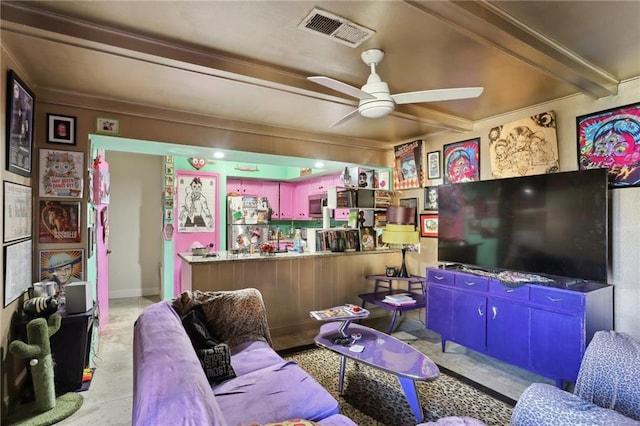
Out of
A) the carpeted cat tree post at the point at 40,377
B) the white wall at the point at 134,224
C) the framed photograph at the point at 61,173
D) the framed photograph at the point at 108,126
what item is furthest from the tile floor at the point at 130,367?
the framed photograph at the point at 108,126

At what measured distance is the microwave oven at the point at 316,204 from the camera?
6.06m

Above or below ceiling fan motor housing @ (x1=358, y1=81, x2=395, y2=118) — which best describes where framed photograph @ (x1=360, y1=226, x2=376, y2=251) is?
below

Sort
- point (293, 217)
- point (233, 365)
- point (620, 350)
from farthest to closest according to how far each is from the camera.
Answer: point (293, 217) < point (233, 365) < point (620, 350)

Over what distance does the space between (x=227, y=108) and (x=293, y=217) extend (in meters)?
3.89

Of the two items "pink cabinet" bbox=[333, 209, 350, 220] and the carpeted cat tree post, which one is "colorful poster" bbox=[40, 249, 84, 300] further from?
"pink cabinet" bbox=[333, 209, 350, 220]

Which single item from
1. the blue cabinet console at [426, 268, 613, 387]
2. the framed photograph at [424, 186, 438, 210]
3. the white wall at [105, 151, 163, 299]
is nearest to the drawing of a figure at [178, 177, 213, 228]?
the white wall at [105, 151, 163, 299]

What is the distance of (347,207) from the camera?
455 centimetres

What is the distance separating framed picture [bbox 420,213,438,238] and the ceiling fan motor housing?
2349mm

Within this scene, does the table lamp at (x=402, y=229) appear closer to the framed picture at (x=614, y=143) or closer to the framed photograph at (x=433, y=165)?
the framed photograph at (x=433, y=165)

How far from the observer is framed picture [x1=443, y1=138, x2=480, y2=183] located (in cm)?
380

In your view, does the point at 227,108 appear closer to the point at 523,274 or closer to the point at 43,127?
the point at 43,127

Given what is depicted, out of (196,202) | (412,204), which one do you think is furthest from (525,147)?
(196,202)

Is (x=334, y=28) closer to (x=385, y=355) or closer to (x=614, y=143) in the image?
(x=385, y=355)

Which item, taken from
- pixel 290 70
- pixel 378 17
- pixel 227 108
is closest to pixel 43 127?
pixel 227 108
